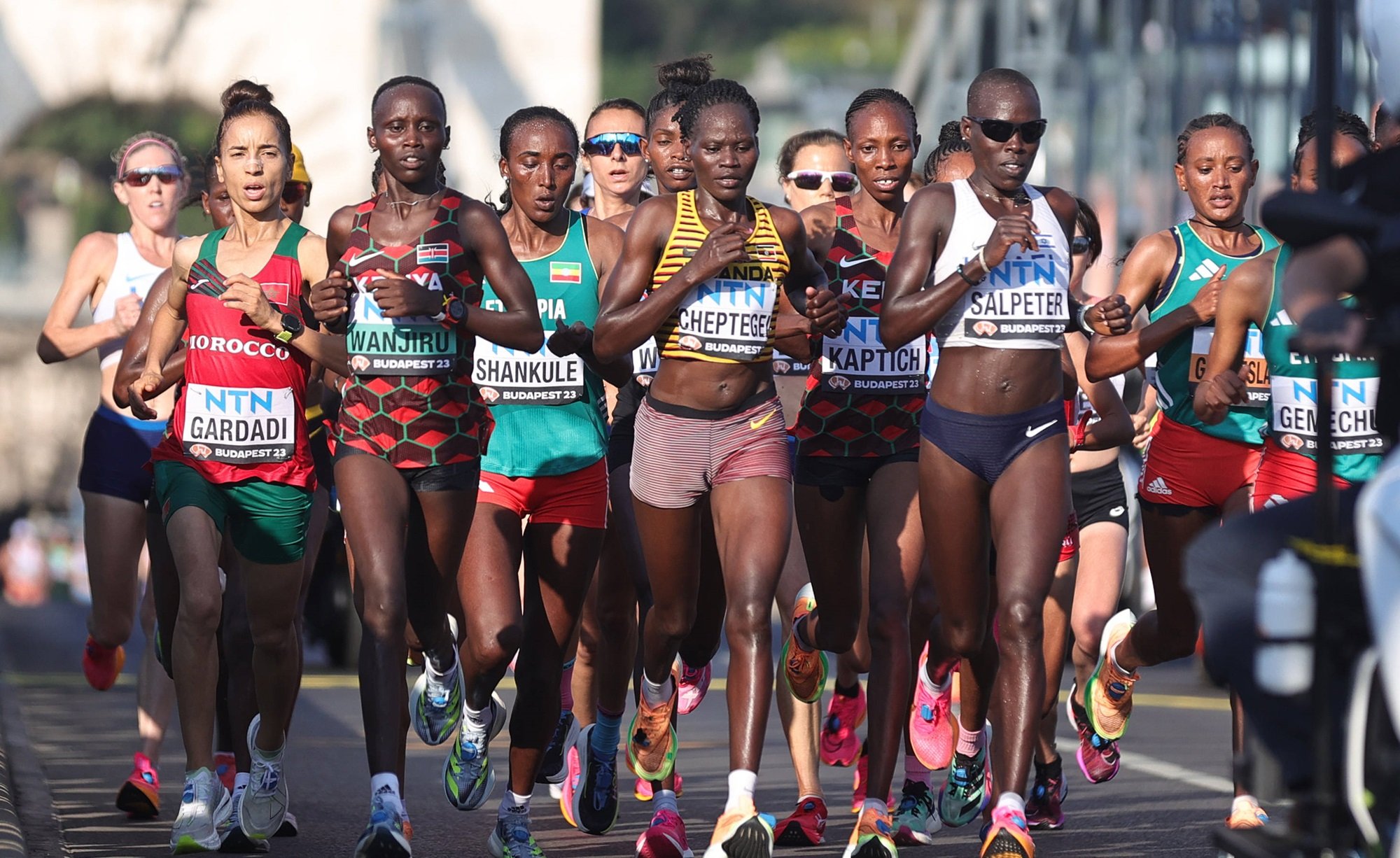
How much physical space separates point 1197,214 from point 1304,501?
3.63 metres

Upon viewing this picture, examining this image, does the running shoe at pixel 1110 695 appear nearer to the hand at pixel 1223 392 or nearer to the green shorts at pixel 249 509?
the hand at pixel 1223 392

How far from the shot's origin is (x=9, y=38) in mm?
48125

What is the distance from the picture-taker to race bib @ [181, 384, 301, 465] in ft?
26.1

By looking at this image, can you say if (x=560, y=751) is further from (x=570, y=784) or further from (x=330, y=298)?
(x=330, y=298)

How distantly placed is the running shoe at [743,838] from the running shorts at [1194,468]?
238 centimetres

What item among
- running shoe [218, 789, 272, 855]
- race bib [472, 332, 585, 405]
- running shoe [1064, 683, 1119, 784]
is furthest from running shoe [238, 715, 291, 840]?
running shoe [1064, 683, 1119, 784]

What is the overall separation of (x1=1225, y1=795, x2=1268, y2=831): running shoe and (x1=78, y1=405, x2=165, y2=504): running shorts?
4225mm

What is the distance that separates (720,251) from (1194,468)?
2.24m

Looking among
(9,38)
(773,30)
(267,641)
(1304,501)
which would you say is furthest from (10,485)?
(1304,501)

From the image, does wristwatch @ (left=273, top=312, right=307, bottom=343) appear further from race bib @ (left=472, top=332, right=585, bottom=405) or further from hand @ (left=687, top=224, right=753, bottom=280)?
hand @ (left=687, top=224, right=753, bottom=280)

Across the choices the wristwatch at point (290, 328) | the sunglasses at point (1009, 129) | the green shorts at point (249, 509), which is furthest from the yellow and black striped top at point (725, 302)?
the green shorts at point (249, 509)

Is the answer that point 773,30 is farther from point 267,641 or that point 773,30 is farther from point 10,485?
point 267,641

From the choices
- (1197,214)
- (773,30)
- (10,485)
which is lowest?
(10,485)

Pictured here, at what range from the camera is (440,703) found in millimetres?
8344
